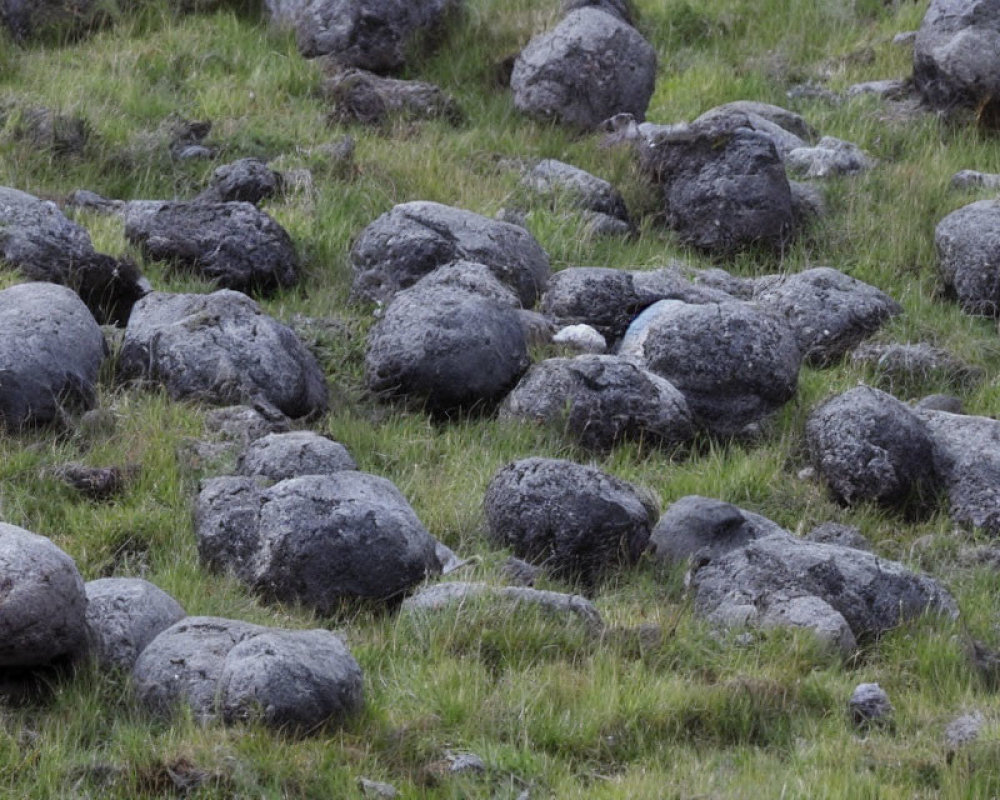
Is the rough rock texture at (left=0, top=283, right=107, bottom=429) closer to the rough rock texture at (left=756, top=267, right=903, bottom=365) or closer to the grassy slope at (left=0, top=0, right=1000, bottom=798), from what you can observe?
the grassy slope at (left=0, top=0, right=1000, bottom=798)

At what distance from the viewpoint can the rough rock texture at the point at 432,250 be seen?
1045 cm

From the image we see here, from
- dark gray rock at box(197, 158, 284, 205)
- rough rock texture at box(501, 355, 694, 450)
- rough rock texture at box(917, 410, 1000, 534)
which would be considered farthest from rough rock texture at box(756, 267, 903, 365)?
dark gray rock at box(197, 158, 284, 205)

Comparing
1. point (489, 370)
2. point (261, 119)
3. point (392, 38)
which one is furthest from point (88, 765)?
point (392, 38)

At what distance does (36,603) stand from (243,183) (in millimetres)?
5769

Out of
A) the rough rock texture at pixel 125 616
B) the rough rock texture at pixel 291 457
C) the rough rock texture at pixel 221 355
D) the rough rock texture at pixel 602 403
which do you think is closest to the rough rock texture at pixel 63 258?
the rough rock texture at pixel 221 355

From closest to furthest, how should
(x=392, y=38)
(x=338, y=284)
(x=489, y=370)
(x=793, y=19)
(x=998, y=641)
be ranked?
(x=998, y=641) < (x=489, y=370) < (x=338, y=284) < (x=392, y=38) < (x=793, y=19)

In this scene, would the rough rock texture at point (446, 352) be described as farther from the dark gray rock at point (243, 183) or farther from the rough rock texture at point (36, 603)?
the rough rock texture at point (36, 603)

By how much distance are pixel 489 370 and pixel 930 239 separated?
399 centimetres

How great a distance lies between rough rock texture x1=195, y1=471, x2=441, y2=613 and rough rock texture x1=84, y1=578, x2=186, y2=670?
53 centimetres

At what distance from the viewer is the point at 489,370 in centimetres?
938

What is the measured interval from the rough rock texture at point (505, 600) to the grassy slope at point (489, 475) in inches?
4.0

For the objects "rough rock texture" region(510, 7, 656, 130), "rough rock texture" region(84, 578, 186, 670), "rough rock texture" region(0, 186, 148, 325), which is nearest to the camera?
"rough rock texture" region(84, 578, 186, 670)

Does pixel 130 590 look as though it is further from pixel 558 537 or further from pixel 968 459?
pixel 968 459

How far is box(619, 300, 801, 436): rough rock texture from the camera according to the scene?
9.52 metres
